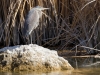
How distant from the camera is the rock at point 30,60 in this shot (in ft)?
19.2

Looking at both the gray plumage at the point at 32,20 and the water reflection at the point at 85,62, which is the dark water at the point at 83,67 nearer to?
the water reflection at the point at 85,62

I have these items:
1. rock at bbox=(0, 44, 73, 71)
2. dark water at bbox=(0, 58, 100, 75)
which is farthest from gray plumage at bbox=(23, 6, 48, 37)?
rock at bbox=(0, 44, 73, 71)

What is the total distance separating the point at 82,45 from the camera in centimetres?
742

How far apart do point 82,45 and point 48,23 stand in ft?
4.23

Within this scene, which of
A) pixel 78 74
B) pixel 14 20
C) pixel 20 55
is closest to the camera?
pixel 78 74

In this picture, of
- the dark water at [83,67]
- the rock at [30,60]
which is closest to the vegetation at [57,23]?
the dark water at [83,67]

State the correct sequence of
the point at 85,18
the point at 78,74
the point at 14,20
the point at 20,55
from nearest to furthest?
the point at 78,74
the point at 20,55
the point at 85,18
the point at 14,20

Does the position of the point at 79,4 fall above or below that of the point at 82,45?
above

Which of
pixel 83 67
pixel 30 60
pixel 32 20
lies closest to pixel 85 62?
pixel 83 67

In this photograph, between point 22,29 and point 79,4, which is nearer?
point 79,4

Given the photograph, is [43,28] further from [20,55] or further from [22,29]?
[20,55]

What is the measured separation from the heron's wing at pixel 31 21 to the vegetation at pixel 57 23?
15.8 inches

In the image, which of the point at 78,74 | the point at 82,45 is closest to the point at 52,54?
the point at 78,74

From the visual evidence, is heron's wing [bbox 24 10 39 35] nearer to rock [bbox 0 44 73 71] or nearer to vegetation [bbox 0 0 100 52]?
vegetation [bbox 0 0 100 52]
